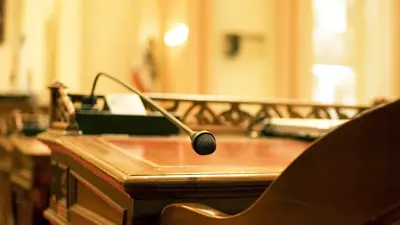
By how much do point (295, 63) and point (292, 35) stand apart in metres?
0.19

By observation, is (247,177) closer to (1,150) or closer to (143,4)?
(1,150)

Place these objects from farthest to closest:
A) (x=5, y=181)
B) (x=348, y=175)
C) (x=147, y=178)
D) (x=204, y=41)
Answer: (x=204, y=41), (x=5, y=181), (x=147, y=178), (x=348, y=175)

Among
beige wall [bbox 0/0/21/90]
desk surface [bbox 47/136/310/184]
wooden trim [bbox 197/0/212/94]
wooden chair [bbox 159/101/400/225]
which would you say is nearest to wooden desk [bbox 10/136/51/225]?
desk surface [bbox 47/136/310/184]

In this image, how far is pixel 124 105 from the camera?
158 cm

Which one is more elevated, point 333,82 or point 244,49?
point 244,49

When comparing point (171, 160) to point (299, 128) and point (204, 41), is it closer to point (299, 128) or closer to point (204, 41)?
point (299, 128)

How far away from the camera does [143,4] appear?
15.6 feet

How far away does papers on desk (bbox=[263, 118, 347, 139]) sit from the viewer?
5.18ft

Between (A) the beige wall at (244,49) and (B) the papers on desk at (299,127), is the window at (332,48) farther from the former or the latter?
(B) the papers on desk at (299,127)

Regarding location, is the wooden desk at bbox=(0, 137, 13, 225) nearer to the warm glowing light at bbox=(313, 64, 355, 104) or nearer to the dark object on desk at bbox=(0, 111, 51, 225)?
the dark object on desk at bbox=(0, 111, 51, 225)

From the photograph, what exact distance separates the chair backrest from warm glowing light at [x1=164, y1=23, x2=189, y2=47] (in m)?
3.50

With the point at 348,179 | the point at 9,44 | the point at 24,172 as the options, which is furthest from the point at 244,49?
the point at 348,179

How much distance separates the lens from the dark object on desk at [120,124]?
1478 millimetres

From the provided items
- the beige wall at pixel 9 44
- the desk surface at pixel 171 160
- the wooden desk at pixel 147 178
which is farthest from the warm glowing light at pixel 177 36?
the wooden desk at pixel 147 178
